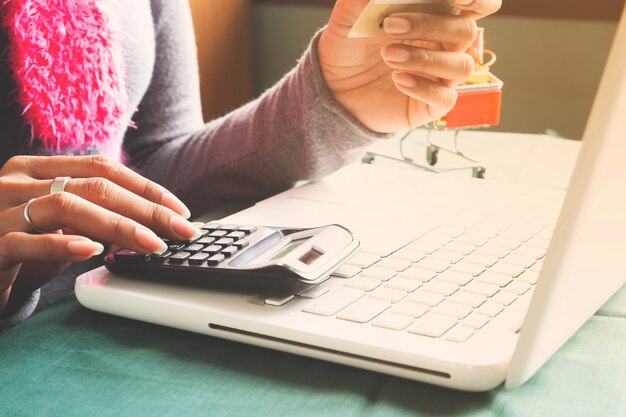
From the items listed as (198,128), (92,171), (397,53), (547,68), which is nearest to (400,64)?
(397,53)

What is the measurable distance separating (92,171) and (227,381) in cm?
25

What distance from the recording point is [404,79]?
69 centimetres

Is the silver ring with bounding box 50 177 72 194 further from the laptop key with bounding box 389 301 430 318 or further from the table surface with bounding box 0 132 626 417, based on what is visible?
the laptop key with bounding box 389 301 430 318

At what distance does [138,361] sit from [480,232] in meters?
0.30

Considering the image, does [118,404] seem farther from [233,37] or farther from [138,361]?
[233,37]

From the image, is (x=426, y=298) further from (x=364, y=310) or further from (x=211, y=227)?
(x=211, y=227)

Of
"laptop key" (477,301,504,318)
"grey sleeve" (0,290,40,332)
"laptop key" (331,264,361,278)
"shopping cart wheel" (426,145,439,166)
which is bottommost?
"grey sleeve" (0,290,40,332)

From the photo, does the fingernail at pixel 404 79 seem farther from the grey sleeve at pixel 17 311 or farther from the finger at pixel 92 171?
the grey sleeve at pixel 17 311

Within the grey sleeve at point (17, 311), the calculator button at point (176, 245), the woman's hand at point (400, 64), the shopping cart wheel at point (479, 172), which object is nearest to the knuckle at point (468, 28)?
the woman's hand at point (400, 64)

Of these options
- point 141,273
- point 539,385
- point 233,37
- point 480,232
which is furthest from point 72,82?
point 233,37

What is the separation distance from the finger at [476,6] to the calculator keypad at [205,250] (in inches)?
11.1

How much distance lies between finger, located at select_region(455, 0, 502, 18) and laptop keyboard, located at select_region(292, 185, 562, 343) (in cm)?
19

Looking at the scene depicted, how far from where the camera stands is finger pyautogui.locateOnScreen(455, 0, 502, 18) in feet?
2.14

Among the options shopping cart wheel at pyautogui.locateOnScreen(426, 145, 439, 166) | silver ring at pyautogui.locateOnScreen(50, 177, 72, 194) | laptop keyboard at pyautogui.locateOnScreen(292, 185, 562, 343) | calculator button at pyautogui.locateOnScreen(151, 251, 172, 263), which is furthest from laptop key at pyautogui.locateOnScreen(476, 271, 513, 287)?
shopping cart wheel at pyautogui.locateOnScreen(426, 145, 439, 166)
